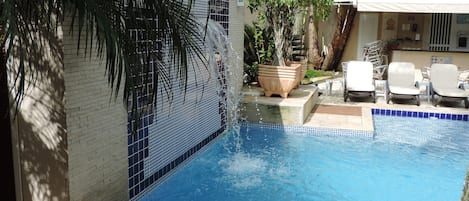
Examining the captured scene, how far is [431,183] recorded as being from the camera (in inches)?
319

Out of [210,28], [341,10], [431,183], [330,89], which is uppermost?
[341,10]

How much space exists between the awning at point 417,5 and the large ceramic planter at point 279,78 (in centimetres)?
482

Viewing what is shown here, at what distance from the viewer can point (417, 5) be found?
15.1 metres

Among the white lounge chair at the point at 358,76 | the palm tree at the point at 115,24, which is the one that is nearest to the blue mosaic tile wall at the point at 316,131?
the white lounge chair at the point at 358,76

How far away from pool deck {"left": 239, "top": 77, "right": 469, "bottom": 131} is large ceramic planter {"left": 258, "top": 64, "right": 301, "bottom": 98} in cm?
24

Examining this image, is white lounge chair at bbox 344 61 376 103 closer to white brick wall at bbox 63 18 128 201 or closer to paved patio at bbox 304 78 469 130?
paved patio at bbox 304 78 469 130

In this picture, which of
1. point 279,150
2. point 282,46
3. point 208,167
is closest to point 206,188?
point 208,167

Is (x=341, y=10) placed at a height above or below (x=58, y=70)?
above

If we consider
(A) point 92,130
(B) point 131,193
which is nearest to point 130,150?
(B) point 131,193

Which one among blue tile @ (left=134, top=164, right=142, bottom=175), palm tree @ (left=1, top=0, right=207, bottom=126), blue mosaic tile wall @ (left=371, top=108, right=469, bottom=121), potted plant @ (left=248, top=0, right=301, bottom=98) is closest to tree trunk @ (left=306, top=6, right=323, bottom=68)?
potted plant @ (left=248, top=0, right=301, bottom=98)

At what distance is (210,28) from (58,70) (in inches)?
178

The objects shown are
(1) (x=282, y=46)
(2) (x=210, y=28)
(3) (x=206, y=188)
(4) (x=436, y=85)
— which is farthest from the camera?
(4) (x=436, y=85)

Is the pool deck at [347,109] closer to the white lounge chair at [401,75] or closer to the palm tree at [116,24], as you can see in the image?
the white lounge chair at [401,75]

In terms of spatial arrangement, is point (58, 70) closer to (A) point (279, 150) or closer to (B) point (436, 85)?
(A) point (279, 150)
